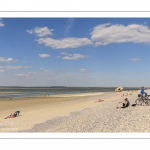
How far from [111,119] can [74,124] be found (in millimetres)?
2190

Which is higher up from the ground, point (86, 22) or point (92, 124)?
point (86, 22)
